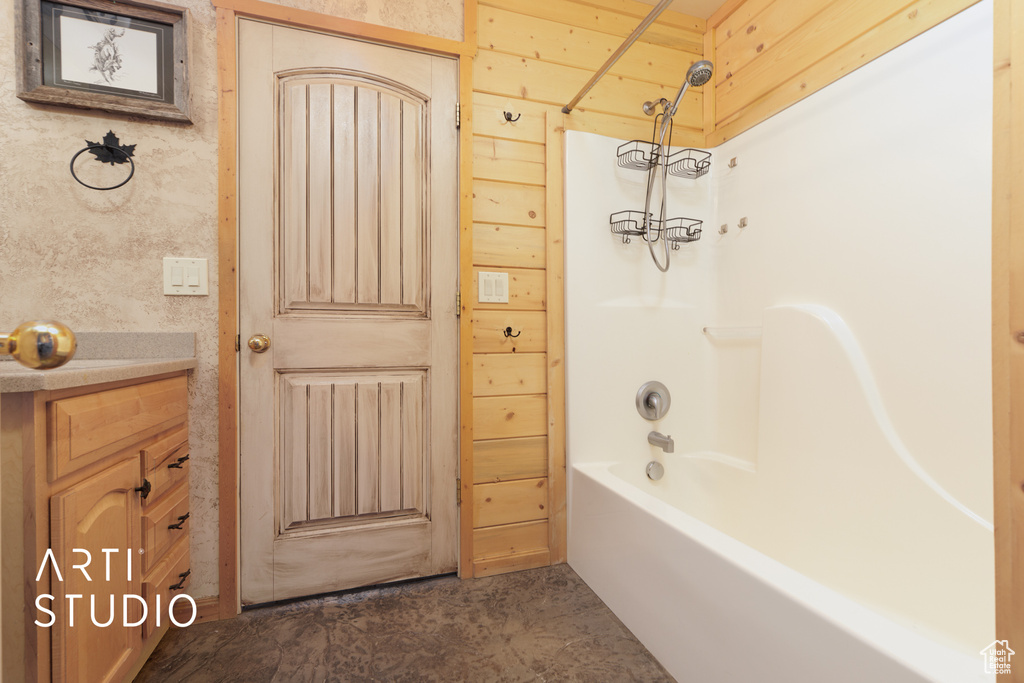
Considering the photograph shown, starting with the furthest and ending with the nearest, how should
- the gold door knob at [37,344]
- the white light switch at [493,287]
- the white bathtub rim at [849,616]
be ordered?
the white light switch at [493,287], the white bathtub rim at [849,616], the gold door knob at [37,344]

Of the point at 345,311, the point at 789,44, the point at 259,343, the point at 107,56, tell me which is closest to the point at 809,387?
the point at 789,44

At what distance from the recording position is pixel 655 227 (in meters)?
1.99

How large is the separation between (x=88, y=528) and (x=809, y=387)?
1979 millimetres

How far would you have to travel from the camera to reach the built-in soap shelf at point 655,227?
1.93 meters

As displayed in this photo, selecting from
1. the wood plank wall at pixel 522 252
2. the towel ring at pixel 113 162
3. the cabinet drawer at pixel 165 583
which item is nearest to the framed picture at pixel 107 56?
the towel ring at pixel 113 162

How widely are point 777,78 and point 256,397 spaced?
7.38 feet

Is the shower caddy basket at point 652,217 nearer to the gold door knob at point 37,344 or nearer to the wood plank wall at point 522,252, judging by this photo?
the wood plank wall at point 522,252

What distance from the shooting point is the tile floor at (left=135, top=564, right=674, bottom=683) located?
4.23 ft

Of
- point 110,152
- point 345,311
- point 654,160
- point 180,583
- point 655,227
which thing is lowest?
point 180,583

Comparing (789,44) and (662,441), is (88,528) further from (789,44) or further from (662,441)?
(789,44)

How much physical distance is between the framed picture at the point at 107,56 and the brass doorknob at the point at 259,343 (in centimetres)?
72

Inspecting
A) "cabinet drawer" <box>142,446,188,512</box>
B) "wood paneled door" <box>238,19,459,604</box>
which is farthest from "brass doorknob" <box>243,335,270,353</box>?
"cabinet drawer" <box>142,446,188,512</box>

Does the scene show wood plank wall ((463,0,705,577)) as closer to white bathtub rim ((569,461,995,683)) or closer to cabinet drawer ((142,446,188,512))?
white bathtub rim ((569,461,995,683))

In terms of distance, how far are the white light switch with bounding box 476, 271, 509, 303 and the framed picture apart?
1.09 metres
